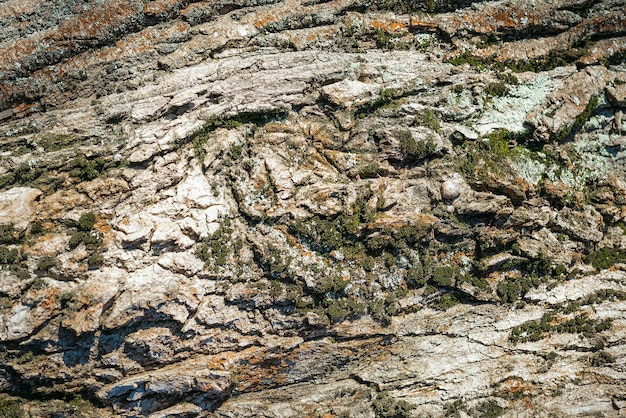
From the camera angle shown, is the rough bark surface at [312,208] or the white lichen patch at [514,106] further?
the white lichen patch at [514,106]

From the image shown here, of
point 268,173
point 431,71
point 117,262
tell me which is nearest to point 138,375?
point 117,262

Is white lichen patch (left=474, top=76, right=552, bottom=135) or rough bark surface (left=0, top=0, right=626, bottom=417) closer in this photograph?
rough bark surface (left=0, top=0, right=626, bottom=417)

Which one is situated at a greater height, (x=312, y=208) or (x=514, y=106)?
(x=514, y=106)

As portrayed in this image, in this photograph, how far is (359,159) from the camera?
17.2 metres

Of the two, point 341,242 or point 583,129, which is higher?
point 583,129

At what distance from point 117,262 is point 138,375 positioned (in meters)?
3.65

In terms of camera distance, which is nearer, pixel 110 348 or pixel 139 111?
pixel 110 348

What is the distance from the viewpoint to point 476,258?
1728cm

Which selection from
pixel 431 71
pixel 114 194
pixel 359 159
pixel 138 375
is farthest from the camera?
pixel 431 71

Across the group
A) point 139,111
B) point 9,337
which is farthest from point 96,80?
point 9,337

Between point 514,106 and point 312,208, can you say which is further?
point 514,106

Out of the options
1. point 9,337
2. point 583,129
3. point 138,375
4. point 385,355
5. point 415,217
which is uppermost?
Answer: point 583,129

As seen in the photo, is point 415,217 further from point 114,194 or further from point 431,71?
point 114,194

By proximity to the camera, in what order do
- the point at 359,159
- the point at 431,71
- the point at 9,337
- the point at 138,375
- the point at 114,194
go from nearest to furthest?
the point at 9,337, the point at 138,375, the point at 114,194, the point at 359,159, the point at 431,71
